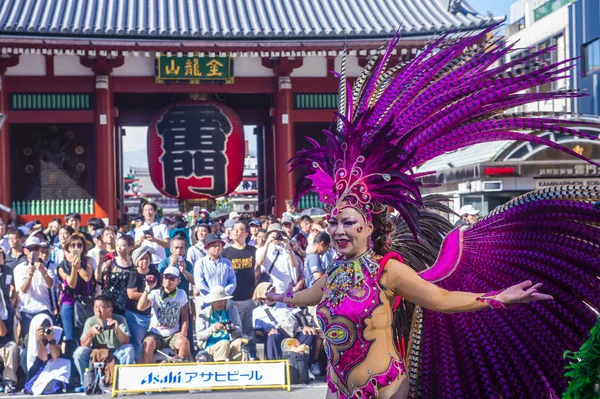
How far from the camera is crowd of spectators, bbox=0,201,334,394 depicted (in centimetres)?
709

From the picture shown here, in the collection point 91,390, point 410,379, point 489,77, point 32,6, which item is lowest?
point 91,390

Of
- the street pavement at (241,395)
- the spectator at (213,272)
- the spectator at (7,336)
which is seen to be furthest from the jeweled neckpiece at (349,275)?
the spectator at (7,336)

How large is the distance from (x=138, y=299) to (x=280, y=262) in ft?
5.33

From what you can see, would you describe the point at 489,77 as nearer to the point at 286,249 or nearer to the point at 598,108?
the point at 286,249

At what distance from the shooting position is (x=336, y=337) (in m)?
3.33

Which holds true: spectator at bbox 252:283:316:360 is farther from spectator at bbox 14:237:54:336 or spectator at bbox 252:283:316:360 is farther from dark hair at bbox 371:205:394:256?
dark hair at bbox 371:205:394:256

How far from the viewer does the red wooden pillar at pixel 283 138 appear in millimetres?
14078

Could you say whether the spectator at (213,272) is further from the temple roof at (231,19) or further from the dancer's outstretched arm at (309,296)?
the temple roof at (231,19)

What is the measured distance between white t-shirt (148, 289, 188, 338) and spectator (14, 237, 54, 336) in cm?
100

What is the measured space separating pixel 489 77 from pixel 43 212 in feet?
39.1

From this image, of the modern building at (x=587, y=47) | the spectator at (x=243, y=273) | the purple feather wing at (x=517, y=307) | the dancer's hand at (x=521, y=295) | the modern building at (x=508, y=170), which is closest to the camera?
the dancer's hand at (x=521, y=295)

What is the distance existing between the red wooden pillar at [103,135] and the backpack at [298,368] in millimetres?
7373

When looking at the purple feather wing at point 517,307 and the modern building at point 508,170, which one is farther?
the modern building at point 508,170

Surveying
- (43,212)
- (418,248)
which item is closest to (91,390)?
(418,248)
